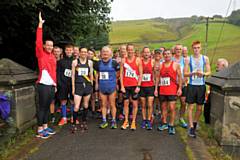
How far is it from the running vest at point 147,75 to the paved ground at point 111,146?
1152 mm

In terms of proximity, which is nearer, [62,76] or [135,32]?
[62,76]

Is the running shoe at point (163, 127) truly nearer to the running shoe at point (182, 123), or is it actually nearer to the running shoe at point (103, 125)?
the running shoe at point (182, 123)

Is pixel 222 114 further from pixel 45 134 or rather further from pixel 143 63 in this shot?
pixel 45 134

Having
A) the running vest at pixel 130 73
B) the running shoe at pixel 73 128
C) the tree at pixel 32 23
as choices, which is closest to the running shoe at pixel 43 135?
the running shoe at pixel 73 128

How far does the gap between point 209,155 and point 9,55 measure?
784cm

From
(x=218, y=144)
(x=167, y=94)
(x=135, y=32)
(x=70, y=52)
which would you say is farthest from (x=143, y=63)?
(x=135, y=32)

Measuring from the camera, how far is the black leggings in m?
6.77

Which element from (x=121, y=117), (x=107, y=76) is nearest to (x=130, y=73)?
(x=107, y=76)

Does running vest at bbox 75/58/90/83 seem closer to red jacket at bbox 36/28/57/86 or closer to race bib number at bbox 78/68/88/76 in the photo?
race bib number at bbox 78/68/88/76

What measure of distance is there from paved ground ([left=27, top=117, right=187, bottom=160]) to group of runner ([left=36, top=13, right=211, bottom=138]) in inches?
14.2

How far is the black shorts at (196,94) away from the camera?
677cm

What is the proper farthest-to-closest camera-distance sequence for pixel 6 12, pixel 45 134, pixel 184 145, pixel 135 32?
pixel 135 32, pixel 6 12, pixel 45 134, pixel 184 145

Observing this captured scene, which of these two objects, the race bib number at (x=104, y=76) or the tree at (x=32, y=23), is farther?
the tree at (x=32, y=23)

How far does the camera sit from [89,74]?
7.47 meters
